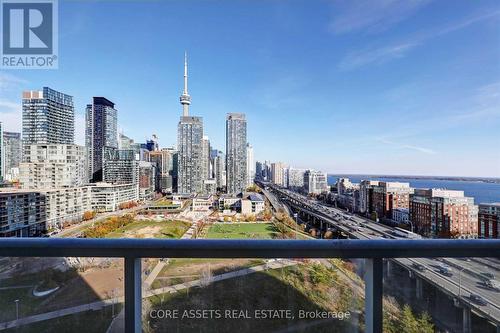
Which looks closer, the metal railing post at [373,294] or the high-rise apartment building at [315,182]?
the metal railing post at [373,294]

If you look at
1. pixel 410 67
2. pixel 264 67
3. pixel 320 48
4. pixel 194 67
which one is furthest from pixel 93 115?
pixel 410 67

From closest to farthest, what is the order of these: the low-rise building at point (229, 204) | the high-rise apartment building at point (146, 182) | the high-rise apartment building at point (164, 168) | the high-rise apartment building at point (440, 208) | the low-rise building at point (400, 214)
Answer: the high-rise apartment building at point (440, 208)
the low-rise building at point (400, 214)
the low-rise building at point (229, 204)
the high-rise apartment building at point (146, 182)
the high-rise apartment building at point (164, 168)

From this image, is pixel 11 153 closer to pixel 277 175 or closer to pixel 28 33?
pixel 28 33

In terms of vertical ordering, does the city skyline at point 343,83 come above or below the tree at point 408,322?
above

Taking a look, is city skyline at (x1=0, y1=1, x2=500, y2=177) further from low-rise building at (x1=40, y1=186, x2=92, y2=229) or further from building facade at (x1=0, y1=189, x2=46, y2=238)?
low-rise building at (x1=40, y1=186, x2=92, y2=229)

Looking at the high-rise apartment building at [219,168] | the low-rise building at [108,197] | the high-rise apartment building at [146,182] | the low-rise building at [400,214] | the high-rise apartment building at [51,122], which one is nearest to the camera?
the low-rise building at [400,214]

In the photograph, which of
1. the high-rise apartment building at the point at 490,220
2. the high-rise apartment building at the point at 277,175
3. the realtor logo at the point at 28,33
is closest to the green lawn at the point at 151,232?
the realtor logo at the point at 28,33

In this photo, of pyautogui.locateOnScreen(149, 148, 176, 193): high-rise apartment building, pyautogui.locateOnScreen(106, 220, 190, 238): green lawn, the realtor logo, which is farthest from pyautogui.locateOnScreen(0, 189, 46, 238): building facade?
pyautogui.locateOnScreen(149, 148, 176, 193): high-rise apartment building

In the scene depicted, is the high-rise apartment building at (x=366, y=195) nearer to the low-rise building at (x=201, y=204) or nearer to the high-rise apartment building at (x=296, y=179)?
the low-rise building at (x=201, y=204)
